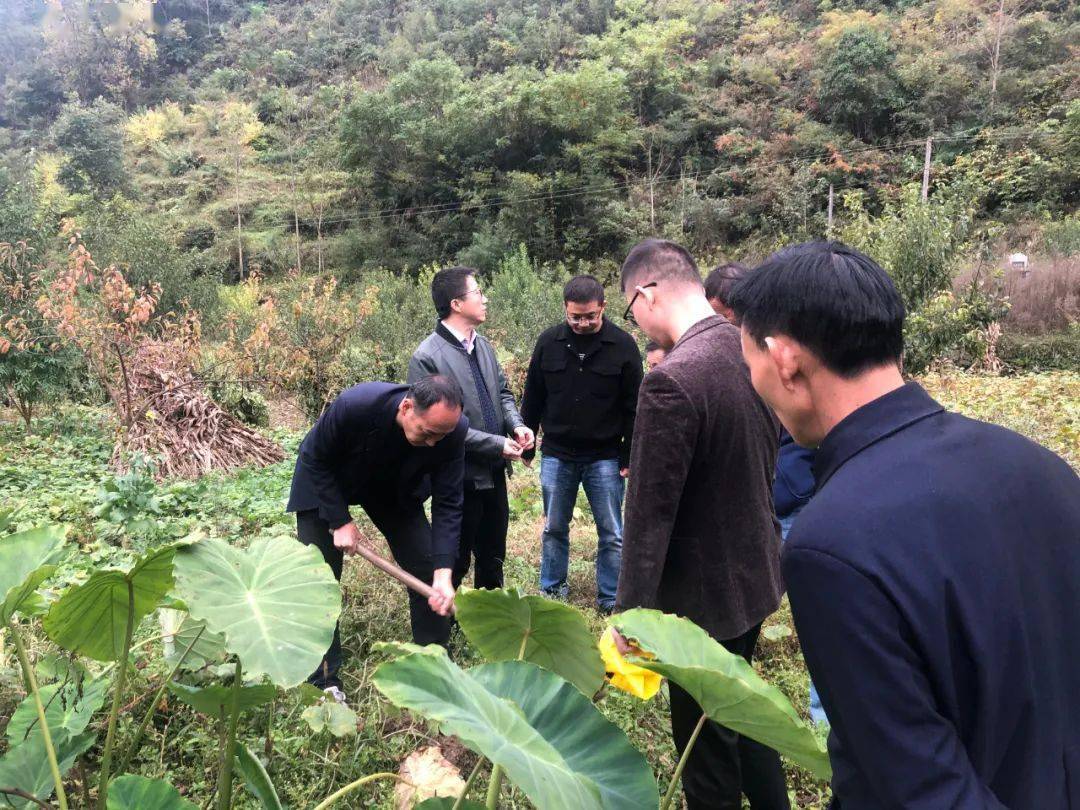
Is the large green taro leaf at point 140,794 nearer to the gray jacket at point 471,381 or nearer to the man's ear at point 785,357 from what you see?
the man's ear at point 785,357

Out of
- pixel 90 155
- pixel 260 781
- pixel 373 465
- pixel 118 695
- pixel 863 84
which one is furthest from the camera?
pixel 90 155

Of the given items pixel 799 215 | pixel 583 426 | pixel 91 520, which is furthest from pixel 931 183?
pixel 91 520

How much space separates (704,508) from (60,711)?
6.09 ft

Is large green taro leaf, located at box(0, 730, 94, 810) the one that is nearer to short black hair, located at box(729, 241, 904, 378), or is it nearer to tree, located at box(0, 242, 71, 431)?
short black hair, located at box(729, 241, 904, 378)

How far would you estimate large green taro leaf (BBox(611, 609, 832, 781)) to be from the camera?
110cm

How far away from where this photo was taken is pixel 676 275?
194 cm

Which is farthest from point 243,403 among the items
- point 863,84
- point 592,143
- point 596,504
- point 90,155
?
point 90,155

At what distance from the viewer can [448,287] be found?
3225 mm

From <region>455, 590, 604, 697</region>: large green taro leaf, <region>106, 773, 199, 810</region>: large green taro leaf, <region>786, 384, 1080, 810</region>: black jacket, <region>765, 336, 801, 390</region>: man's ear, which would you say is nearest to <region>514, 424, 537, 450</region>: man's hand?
<region>455, 590, 604, 697</region>: large green taro leaf

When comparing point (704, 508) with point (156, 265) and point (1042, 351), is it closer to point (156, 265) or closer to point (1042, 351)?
point (1042, 351)

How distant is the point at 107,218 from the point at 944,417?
21.6 m

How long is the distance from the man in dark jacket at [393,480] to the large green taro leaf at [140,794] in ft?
3.61

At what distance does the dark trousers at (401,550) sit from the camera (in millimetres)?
2699

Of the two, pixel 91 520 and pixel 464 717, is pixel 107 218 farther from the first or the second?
pixel 464 717
